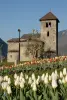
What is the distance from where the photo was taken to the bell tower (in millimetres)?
90000

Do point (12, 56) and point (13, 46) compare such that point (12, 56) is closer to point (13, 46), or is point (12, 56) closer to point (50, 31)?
point (13, 46)

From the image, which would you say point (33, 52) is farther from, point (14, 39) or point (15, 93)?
point (15, 93)

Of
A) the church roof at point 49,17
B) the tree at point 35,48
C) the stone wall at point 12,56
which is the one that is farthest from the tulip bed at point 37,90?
the church roof at point 49,17

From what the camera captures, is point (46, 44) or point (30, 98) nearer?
point (30, 98)

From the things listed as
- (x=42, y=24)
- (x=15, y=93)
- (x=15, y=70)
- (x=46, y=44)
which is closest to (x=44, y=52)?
(x=46, y=44)

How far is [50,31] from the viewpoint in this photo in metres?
93.9

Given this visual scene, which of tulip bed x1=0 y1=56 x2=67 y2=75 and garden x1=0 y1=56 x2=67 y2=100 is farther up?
garden x1=0 y1=56 x2=67 y2=100

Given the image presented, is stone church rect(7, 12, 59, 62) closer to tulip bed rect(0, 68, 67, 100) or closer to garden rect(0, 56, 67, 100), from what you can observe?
garden rect(0, 56, 67, 100)

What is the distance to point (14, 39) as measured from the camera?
101188 mm

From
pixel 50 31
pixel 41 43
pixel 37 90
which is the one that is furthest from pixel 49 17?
pixel 37 90

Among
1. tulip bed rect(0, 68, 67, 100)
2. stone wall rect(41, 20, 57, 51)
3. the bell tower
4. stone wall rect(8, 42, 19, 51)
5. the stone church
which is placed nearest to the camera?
tulip bed rect(0, 68, 67, 100)

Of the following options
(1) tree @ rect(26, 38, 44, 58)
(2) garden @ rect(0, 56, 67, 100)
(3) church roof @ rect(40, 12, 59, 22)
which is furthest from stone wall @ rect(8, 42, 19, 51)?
(2) garden @ rect(0, 56, 67, 100)

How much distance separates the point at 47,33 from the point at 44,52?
24.5 ft

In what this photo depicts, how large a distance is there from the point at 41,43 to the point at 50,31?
5541 mm
